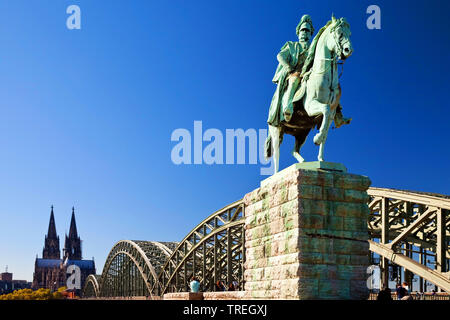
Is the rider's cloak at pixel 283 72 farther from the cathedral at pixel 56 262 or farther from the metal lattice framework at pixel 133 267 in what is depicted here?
the cathedral at pixel 56 262

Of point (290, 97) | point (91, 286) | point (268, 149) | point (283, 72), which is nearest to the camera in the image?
point (290, 97)

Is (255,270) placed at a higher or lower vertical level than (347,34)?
lower

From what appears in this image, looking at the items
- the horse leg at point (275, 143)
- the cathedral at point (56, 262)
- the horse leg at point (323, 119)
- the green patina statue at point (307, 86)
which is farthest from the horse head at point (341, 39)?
the cathedral at point (56, 262)

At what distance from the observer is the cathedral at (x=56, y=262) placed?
179000 mm

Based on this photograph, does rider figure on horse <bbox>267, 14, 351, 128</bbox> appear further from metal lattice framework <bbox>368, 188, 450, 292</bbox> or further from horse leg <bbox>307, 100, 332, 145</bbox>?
metal lattice framework <bbox>368, 188, 450, 292</bbox>

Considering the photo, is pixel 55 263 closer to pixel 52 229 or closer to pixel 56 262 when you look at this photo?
pixel 56 262

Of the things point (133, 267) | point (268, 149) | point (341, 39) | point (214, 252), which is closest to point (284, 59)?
point (341, 39)

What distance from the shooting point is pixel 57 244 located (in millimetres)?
198625

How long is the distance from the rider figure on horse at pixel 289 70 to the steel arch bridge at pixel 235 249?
13.4m

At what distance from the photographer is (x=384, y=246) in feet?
93.2

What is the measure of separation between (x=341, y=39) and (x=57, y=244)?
655 feet
